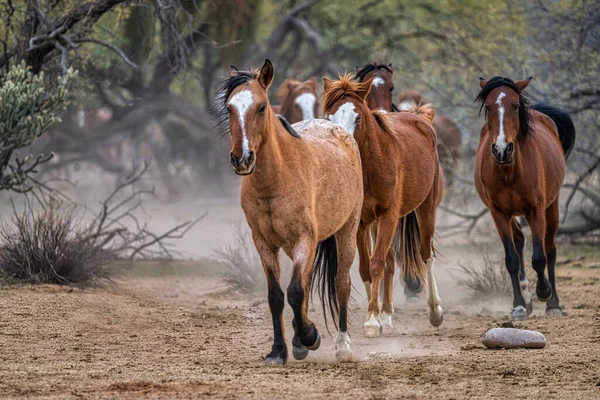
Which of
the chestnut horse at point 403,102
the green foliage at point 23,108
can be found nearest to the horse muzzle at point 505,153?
the chestnut horse at point 403,102

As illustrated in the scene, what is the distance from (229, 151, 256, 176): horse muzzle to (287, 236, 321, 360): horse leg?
0.74 m

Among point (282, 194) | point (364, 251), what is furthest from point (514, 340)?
point (282, 194)

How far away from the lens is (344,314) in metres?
6.99

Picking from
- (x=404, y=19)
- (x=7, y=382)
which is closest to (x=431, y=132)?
(x=7, y=382)

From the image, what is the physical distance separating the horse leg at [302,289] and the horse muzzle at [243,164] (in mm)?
736

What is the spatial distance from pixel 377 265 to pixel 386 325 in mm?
629

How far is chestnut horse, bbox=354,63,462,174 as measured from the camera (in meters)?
9.77

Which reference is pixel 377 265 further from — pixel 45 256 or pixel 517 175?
pixel 45 256

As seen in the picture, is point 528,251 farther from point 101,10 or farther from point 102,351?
point 102,351

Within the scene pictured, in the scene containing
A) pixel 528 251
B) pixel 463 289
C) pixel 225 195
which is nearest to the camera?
pixel 463 289

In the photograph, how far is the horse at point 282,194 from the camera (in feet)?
20.5

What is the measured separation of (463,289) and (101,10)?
5309mm

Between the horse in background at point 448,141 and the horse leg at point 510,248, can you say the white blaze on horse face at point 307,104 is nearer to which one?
the horse leg at point 510,248

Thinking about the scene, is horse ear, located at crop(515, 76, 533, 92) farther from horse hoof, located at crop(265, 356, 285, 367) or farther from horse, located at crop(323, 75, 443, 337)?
horse hoof, located at crop(265, 356, 285, 367)
